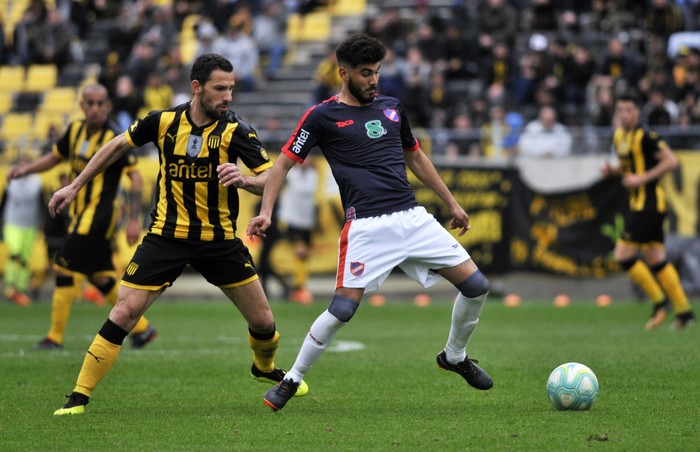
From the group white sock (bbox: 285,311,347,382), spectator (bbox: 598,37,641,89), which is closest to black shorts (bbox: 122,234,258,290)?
white sock (bbox: 285,311,347,382)

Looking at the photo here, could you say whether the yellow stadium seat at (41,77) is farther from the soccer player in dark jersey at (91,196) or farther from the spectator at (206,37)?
the soccer player in dark jersey at (91,196)

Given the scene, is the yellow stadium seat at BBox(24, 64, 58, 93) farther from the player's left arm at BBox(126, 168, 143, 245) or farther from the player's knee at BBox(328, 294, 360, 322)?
the player's knee at BBox(328, 294, 360, 322)

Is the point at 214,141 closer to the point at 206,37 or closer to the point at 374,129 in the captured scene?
the point at 374,129

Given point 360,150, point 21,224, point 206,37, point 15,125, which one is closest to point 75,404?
point 360,150

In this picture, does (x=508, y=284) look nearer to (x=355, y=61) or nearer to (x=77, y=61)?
(x=355, y=61)

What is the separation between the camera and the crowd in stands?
20.2 m

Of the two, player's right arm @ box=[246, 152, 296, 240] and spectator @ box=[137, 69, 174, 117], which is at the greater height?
player's right arm @ box=[246, 152, 296, 240]

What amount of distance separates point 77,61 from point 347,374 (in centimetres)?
2281

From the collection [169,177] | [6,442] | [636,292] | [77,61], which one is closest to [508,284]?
[636,292]

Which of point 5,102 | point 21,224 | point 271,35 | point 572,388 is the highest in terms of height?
point 572,388

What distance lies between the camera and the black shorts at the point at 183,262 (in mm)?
7770

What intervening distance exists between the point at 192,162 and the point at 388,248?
4.69 feet

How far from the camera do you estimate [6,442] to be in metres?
6.56

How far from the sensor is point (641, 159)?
13.7 m
